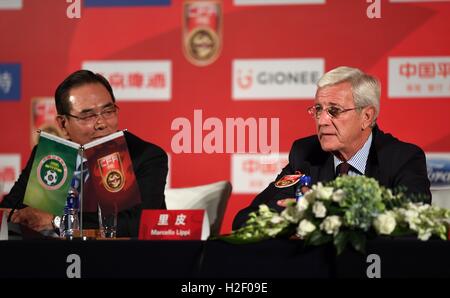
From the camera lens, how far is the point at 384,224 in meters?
2.23

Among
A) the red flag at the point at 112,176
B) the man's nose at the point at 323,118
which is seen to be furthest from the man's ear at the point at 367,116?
the red flag at the point at 112,176

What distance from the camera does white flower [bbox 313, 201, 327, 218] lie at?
224 centimetres

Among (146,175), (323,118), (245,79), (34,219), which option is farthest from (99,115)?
(245,79)

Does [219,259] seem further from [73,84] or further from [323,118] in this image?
[73,84]

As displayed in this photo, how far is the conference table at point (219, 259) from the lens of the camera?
2.22 m

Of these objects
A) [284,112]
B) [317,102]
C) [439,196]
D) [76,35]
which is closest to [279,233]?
[317,102]

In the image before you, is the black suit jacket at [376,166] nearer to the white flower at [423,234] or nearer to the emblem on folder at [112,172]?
the emblem on folder at [112,172]

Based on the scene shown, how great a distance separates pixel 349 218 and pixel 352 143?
1.28 m

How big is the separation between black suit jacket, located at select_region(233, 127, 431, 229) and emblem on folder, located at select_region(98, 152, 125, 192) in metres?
0.46

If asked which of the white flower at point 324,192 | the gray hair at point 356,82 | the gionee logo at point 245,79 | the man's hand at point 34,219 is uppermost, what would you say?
the gionee logo at point 245,79

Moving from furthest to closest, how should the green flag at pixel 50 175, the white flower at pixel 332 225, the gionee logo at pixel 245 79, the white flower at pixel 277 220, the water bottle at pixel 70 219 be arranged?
the gionee logo at pixel 245 79 → the water bottle at pixel 70 219 → the green flag at pixel 50 175 → the white flower at pixel 277 220 → the white flower at pixel 332 225

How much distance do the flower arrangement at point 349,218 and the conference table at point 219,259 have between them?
1.3 inches

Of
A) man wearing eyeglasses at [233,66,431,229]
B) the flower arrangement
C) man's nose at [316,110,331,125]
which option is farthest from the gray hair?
the flower arrangement

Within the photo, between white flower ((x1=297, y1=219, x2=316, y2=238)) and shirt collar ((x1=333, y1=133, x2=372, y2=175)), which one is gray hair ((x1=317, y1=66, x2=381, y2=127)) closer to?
shirt collar ((x1=333, y1=133, x2=372, y2=175))
